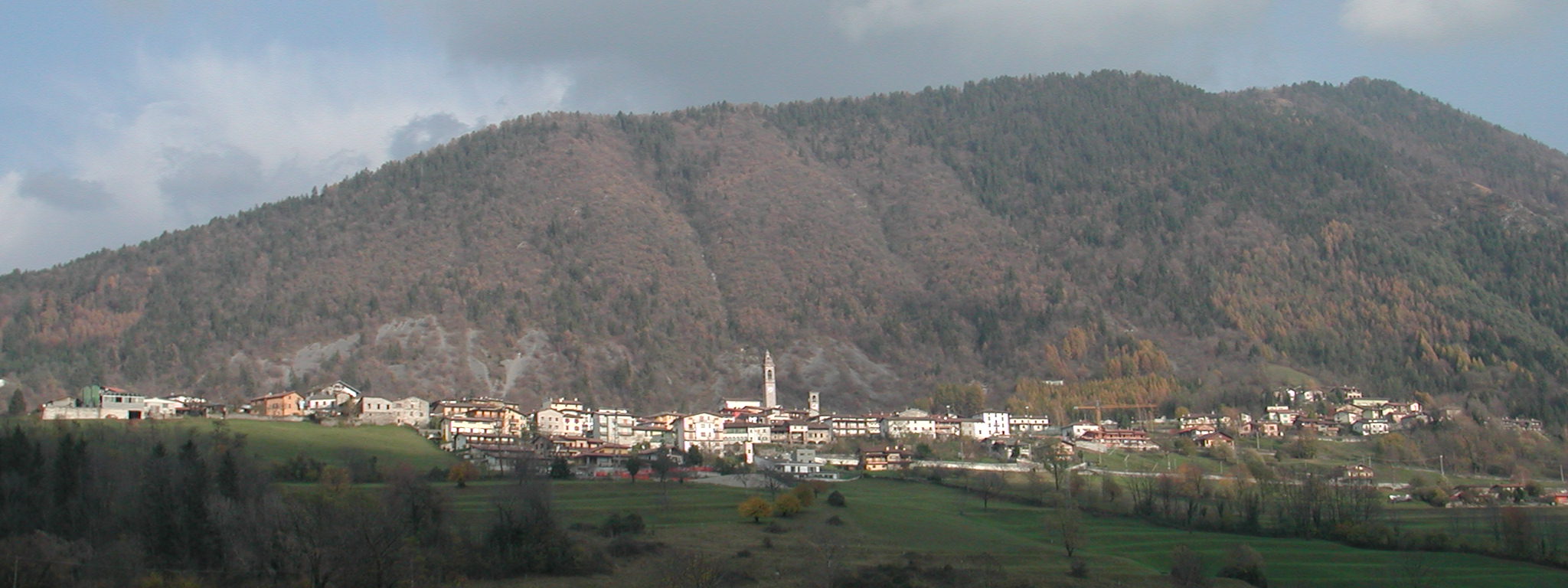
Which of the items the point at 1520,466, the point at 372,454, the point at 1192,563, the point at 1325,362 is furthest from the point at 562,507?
the point at 1325,362

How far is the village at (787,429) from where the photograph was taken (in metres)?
107

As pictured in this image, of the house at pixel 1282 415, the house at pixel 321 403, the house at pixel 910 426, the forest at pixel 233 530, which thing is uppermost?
the house at pixel 321 403

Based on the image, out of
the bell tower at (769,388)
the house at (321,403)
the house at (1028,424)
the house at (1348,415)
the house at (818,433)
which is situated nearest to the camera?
the house at (321,403)

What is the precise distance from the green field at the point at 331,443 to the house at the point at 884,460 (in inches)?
1264

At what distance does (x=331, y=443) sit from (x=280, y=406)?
2473cm

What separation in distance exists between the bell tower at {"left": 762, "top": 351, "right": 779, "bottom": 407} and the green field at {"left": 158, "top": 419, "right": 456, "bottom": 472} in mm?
66648

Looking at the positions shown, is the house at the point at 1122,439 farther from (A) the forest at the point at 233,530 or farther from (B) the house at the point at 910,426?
(A) the forest at the point at 233,530

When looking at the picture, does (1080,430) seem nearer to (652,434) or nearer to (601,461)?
(652,434)

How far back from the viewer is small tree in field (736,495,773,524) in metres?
76.1

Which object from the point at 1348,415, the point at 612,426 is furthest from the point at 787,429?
the point at 1348,415

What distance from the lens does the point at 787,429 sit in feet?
447

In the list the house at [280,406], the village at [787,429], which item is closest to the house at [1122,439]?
the village at [787,429]

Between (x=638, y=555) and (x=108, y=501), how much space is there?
24.3 metres

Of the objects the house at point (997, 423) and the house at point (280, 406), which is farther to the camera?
the house at point (997, 423)
